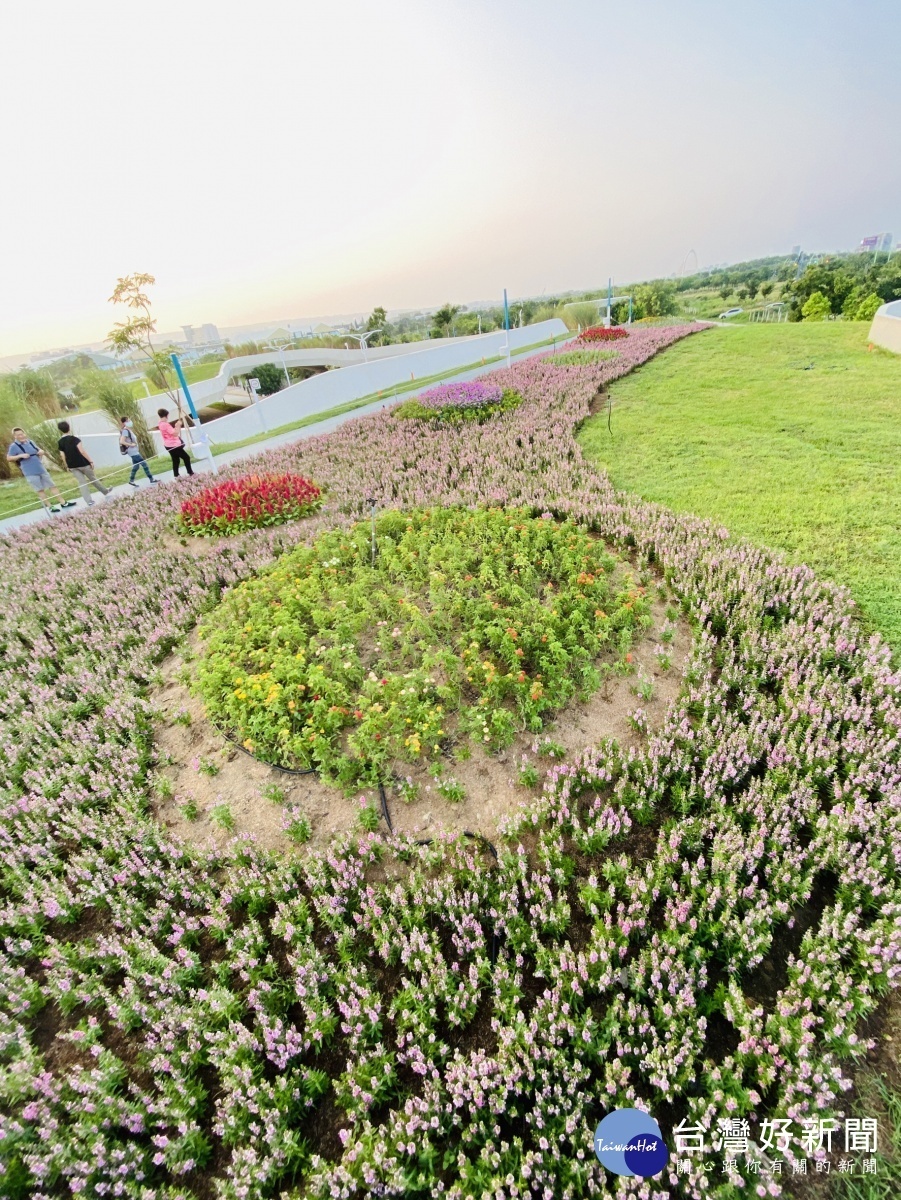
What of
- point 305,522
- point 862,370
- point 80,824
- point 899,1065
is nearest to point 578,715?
point 899,1065

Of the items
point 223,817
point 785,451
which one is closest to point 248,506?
point 223,817

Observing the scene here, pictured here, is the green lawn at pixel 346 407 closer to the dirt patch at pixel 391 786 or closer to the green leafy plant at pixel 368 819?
the dirt patch at pixel 391 786

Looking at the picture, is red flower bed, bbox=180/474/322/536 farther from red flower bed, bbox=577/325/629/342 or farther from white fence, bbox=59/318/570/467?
red flower bed, bbox=577/325/629/342

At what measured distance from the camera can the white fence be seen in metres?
18.2

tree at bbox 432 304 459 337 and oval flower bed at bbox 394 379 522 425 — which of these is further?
tree at bbox 432 304 459 337

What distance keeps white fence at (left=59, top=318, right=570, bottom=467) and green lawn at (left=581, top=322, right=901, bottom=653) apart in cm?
1191

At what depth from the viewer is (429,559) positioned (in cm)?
664

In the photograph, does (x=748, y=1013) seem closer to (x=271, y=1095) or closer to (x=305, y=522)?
(x=271, y=1095)

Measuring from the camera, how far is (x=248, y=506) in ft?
29.4

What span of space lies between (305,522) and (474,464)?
11.5 ft

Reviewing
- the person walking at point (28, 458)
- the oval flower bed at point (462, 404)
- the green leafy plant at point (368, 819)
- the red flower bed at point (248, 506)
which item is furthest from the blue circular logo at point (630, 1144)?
the person walking at point (28, 458)

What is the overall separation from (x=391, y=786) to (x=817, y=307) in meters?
51.3

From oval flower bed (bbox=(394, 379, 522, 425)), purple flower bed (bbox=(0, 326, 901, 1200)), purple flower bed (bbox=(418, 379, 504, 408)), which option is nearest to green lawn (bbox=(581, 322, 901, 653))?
purple flower bed (bbox=(0, 326, 901, 1200))

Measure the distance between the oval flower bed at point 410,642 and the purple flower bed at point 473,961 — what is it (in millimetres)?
755
